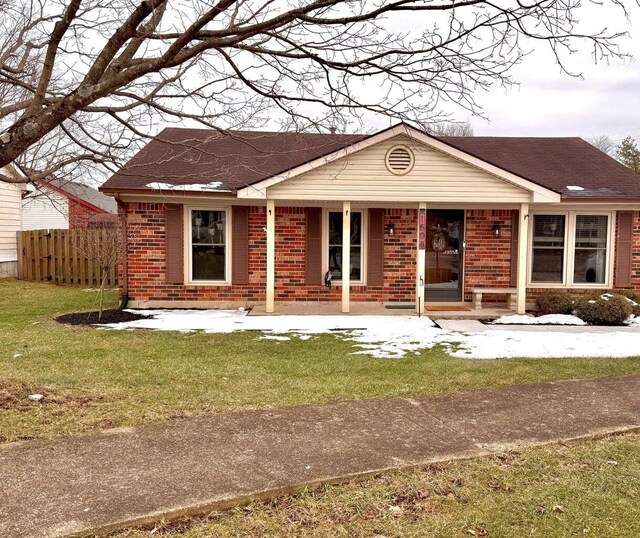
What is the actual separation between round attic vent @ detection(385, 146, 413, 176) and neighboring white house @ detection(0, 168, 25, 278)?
13656mm

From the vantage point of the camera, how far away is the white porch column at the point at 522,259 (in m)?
10.8

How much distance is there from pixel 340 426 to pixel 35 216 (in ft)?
88.9

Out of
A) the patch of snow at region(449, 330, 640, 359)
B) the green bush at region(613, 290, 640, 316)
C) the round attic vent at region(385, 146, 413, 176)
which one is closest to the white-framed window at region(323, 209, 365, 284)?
the round attic vent at region(385, 146, 413, 176)

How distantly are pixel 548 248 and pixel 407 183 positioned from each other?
3.95 m

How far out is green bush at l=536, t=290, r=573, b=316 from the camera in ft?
36.2

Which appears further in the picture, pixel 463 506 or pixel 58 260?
pixel 58 260

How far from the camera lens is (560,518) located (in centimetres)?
300

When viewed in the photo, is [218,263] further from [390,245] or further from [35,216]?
[35,216]

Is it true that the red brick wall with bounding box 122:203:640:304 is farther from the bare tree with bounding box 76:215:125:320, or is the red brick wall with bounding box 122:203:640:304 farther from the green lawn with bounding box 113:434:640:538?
the green lawn with bounding box 113:434:640:538

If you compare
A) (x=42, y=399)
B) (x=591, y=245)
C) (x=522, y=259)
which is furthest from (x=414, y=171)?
(x=42, y=399)

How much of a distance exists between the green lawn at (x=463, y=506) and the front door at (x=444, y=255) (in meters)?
8.71

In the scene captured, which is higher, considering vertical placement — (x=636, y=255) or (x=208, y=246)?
(x=208, y=246)

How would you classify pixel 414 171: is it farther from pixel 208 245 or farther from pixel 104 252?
pixel 104 252

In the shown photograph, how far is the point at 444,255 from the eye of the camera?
1241 centimetres
